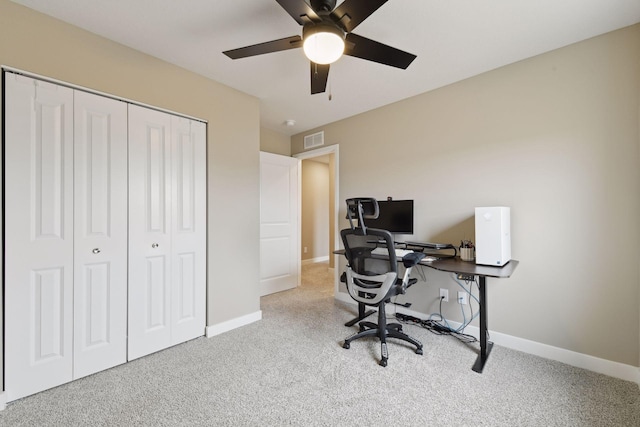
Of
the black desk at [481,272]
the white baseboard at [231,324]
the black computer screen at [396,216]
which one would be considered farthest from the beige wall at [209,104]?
the black desk at [481,272]

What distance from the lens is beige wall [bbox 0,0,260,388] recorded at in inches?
70.6

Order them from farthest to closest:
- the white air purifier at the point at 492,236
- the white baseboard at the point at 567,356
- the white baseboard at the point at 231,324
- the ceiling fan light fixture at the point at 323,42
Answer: the white baseboard at the point at 231,324
the white air purifier at the point at 492,236
the white baseboard at the point at 567,356
the ceiling fan light fixture at the point at 323,42

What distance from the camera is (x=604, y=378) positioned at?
1962mm

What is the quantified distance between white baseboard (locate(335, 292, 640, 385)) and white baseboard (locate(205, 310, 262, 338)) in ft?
7.04

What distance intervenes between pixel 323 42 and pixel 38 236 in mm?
2202

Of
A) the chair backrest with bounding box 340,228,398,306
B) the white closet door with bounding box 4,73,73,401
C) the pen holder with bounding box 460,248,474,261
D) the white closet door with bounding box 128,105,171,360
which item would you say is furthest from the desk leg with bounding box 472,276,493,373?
the white closet door with bounding box 4,73,73,401

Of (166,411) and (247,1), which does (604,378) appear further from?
(247,1)

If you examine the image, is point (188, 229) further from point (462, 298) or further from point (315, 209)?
point (315, 209)

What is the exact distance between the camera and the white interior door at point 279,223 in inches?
→ 159

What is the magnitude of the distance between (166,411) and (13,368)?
1034mm

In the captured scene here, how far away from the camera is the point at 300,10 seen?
54.1 inches

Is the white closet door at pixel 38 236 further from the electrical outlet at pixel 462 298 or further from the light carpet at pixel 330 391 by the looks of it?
the electrical outlet at pixel 462 298

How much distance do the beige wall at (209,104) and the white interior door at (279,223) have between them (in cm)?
94

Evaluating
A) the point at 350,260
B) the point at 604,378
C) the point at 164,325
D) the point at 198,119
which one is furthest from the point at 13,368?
the point at 604,378
